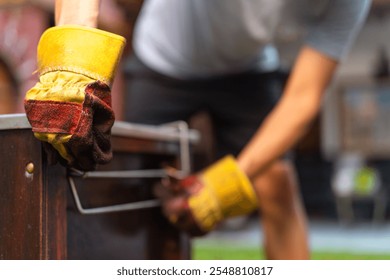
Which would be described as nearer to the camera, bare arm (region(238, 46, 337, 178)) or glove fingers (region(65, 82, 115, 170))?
glove fingers (region(65, 82, 115, 170))

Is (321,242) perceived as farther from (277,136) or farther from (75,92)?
(75,92)

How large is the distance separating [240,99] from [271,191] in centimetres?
28

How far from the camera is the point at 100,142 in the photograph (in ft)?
2.54

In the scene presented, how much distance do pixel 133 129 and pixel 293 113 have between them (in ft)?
1.20

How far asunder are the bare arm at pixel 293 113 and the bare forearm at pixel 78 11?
0.63 m

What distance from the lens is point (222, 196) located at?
1.29m

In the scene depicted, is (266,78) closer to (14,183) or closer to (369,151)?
(14,183)

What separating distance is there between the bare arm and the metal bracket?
175 mm

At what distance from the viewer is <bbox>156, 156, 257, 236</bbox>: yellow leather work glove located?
128 cm

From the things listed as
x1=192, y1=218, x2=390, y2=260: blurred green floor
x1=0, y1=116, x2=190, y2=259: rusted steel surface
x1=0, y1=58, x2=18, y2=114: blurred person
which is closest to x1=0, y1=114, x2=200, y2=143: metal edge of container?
x1=0, y1=116, x2=190, y2=259: rusted steel surface

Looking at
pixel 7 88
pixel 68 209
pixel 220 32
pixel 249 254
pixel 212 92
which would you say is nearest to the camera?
pixel 68 209

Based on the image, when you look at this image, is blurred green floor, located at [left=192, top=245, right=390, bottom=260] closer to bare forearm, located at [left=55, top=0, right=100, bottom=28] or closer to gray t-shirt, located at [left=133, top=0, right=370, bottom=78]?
gray t-shirt, located at [left=133, top=0, right=370, bottom=78]

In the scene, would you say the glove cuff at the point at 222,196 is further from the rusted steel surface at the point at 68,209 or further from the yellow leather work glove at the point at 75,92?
the yellow leather work glove at the point at 75,92

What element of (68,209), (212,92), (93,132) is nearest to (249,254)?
(212,92)
